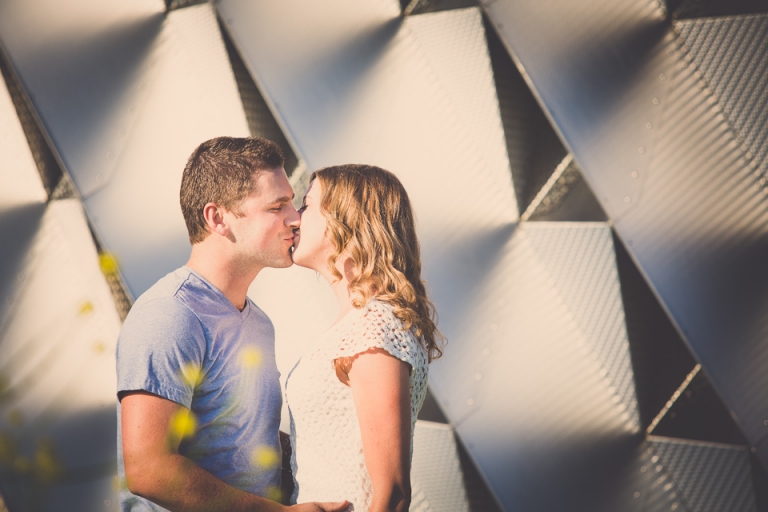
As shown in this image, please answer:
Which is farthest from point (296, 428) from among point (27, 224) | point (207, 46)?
point (27, 224)

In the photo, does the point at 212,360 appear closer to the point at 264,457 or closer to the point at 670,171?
the point at 264,457

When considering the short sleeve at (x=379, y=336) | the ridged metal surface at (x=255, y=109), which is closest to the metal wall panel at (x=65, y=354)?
the ridged metal surface at (x=255, y=109)

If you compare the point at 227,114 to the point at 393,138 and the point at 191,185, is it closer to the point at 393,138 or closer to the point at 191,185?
the point at 393,138

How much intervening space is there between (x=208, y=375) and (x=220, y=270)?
40 centimetres

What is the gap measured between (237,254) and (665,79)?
239 centimetres

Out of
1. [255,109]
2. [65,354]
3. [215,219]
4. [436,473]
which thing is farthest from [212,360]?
[65,354]

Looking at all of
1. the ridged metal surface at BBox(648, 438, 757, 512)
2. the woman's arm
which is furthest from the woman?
the ridged metal surface at BBox(648, 438, 757, 512)

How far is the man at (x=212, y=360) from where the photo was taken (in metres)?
1.95

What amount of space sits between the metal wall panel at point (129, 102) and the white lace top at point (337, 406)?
2.20m

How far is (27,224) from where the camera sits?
439 cm

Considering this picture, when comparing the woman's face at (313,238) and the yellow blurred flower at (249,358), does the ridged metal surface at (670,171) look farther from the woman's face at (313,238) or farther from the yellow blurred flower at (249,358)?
the yellow blurred flower at (249,358)

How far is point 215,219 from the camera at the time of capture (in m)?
2.39

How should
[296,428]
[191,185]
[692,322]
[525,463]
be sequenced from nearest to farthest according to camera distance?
[296,428], [191,185], [692,322], [525,463]

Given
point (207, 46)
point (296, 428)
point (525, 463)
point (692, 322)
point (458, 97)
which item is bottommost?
point (525, 463)
